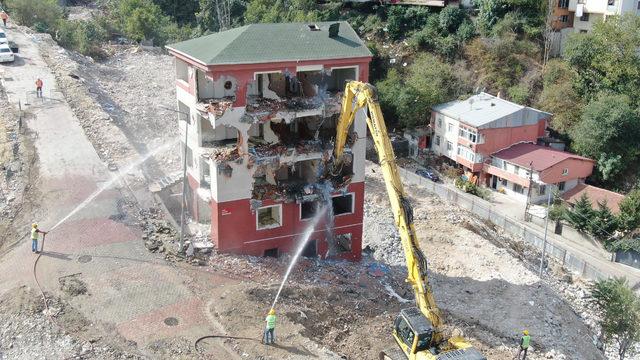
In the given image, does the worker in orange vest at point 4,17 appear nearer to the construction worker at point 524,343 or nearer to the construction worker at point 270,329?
the construction worker at point 270,329

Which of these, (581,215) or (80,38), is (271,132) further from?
(80,38)

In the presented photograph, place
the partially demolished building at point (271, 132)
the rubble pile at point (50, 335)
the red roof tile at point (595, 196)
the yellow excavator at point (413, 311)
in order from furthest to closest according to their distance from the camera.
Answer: the red roof tile at point (595, 196) → the partially demolished building at point (271, 132) → the rubble pile at point (50, 335) → the yellow excavator at point (413, 311)

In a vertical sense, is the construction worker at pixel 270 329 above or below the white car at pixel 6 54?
below

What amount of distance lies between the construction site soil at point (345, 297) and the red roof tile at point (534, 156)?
811 cm

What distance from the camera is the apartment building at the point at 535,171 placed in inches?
2060

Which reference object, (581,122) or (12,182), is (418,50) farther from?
(12,182)

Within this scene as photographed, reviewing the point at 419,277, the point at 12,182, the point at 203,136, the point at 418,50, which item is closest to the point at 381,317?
the point at 419,277

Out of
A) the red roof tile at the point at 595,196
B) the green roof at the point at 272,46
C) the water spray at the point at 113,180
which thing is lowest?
the red roof tile at the point at 595,196

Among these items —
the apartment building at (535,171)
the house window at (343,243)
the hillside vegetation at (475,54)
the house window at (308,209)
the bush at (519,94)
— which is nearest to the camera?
the house window at (308,209)

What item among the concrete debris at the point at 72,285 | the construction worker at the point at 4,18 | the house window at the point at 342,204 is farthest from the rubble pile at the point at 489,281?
the construction worker at the point at 4,18

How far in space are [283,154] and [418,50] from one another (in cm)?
4368

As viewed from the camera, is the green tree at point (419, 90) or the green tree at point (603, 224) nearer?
the green tree at point (603, 224)

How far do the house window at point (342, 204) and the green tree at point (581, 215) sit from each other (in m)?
20.5

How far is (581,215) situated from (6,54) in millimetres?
50944
